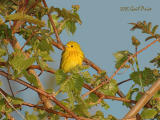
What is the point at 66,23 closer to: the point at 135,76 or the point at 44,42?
the point at 44,42

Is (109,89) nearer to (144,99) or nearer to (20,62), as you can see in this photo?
(144,99)

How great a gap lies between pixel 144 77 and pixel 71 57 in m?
1.88

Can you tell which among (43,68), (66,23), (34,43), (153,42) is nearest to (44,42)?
(34,43)

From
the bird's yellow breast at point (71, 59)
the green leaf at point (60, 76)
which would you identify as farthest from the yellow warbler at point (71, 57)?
the green leaf at point (60, 76)

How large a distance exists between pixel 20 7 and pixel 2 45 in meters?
0.26

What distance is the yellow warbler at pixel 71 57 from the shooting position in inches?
139

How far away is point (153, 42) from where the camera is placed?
1751 mm

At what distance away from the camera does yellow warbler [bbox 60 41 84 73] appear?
139 inches

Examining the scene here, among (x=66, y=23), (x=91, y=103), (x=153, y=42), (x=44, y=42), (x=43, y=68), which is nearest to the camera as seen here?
(x=43, y=68)

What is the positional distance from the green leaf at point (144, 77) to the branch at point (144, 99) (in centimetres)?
10

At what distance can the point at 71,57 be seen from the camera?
3.72 m

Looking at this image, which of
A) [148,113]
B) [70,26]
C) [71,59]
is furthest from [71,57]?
[148,113]

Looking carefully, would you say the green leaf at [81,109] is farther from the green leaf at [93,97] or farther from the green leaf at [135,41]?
the green leaf at [135,41]

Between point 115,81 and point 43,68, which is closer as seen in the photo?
point 43,68
